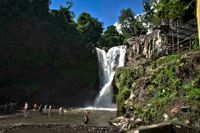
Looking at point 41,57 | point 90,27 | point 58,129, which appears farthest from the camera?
point 90,27

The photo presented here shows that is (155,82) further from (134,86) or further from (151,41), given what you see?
(151,41)

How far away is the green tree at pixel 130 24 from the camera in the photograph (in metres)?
74.1

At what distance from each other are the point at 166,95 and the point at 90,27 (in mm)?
68614

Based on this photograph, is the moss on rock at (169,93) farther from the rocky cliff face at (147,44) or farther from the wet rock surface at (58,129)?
the rocky cliff face at (147,44)

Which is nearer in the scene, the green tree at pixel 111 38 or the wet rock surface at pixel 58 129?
the wet rock surface at pixel 58 129

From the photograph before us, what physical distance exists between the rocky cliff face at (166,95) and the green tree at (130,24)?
48.0m

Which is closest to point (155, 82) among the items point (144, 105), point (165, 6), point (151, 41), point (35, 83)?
point (144, 105)

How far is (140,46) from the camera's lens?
5056 centimetres

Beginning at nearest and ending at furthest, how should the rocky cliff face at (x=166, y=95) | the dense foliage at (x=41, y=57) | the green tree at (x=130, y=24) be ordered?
the rocky cliff face at (x=166, y=95) → the dense foliage at (x=41, y=57) → the green tree at (x=130, y=24)

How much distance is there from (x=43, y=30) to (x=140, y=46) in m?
18.7

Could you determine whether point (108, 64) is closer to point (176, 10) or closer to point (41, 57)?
point (41, 57)

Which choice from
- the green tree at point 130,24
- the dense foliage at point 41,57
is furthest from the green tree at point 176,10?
the green tree at point 130,24

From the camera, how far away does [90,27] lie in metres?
86.2

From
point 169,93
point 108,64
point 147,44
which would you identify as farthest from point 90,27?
point 169,93
